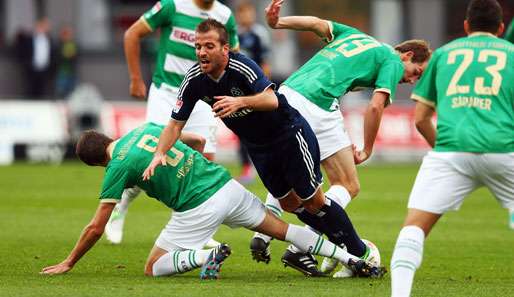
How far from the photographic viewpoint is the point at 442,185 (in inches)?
282

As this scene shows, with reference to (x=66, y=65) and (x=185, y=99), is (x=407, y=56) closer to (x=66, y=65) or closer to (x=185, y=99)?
(x=185, y=99)

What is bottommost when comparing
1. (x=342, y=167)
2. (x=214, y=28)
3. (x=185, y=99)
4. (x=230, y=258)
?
(x=230, y=258)

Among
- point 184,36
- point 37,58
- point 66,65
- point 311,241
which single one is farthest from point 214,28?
point 37,58

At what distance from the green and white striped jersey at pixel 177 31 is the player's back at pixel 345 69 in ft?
6.78

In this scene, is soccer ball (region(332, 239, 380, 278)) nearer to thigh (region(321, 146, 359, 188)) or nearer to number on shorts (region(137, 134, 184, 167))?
thigh (region(321, 146, 359, 188))

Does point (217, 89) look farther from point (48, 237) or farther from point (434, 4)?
point (434, 4)

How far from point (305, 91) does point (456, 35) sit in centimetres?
2486

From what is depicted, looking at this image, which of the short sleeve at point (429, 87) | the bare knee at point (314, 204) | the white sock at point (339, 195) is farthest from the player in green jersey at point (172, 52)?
the short sleeve at point (429, 87)

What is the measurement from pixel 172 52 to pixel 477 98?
4.83m

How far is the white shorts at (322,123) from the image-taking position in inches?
374

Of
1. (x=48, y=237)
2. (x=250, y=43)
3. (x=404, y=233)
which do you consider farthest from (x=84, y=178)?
(x=404, y=233)

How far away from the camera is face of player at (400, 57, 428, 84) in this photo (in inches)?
372

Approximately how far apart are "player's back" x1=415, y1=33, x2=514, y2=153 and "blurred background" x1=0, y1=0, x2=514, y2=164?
15.4 m

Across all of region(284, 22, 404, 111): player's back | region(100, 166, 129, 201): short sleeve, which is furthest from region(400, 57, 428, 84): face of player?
region(100, 166, 129, 201): short sleeve
